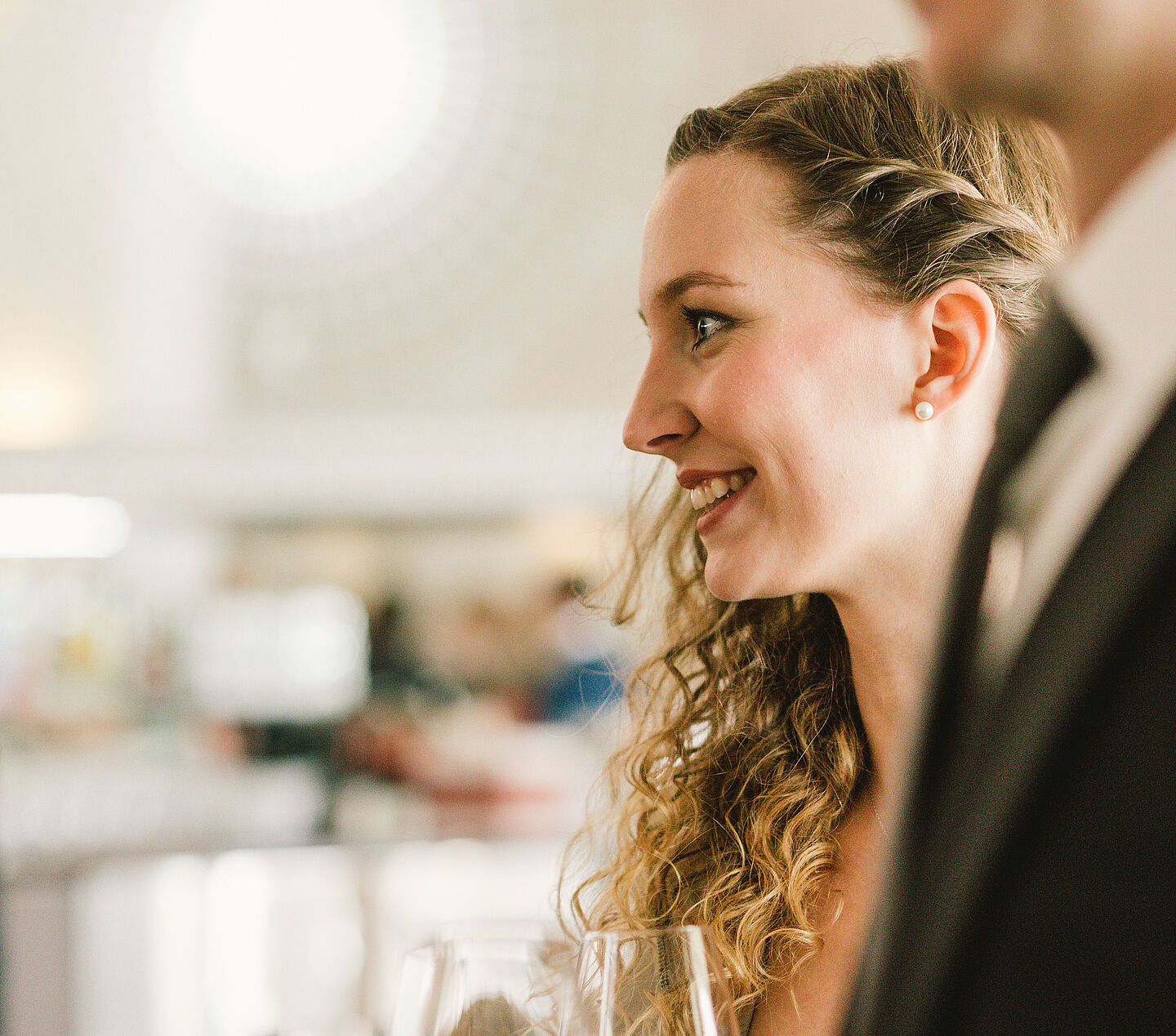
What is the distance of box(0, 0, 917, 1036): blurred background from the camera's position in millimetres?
3389

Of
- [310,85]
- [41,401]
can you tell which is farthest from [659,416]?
[41,401]

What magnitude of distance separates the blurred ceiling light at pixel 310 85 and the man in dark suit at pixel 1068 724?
10.8 ft

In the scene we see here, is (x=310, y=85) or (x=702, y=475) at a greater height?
(x=310, y=85)

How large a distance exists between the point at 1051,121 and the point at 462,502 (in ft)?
12.4

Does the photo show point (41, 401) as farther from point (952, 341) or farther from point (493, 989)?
point (493, 989)

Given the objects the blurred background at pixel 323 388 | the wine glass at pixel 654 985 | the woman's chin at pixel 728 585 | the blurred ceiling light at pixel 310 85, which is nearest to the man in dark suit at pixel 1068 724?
the wine glass at pixel 654 985

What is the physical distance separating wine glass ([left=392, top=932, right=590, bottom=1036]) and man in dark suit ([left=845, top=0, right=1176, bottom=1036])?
17 cm

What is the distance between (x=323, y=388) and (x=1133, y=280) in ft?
12.5

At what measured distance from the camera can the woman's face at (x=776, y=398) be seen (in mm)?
829

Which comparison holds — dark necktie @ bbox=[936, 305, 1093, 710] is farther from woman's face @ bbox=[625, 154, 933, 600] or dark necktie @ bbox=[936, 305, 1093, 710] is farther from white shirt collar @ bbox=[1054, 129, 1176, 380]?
woman's face @ bbox=[625, 154, 933, 600]

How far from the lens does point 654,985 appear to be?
Result: 1.46 ft

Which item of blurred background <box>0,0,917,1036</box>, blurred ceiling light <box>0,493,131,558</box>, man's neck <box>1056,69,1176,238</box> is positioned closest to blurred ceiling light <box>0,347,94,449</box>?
blurred background <box>0,0,917,1036</box>

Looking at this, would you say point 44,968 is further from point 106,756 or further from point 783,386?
point 783,386

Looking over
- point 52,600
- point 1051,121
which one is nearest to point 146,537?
point 52,600
